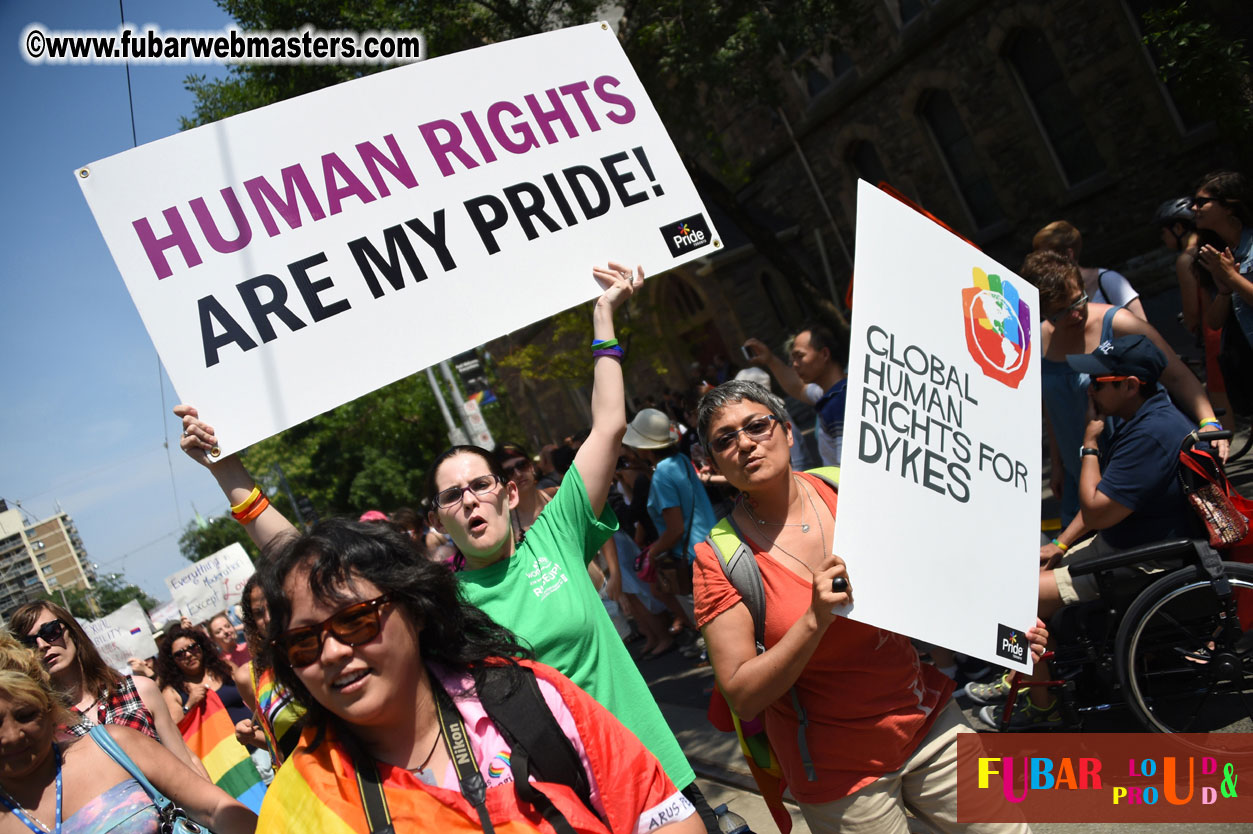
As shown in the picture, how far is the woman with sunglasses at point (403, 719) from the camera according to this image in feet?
5.62

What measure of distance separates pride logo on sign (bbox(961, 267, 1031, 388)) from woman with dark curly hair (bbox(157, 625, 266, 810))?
3.95 metres

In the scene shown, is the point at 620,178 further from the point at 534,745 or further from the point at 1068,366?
the point at 1068,366

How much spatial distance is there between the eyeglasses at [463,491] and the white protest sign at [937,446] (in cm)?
116

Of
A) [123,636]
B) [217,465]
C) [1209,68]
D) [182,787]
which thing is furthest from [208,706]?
[1209,68]

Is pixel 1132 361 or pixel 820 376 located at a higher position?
pixel 820 376

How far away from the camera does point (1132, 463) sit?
11.9 ft

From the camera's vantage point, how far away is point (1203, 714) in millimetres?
3779

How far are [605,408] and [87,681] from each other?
8.82 ft

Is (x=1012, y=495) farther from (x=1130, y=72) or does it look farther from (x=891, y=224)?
(x=1130, y=72)

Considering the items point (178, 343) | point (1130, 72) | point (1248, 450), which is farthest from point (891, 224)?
point (1130, 72)

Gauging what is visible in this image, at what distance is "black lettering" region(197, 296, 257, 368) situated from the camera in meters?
2.70

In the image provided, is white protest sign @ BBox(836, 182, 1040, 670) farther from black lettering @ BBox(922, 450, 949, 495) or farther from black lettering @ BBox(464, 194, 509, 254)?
black lettering @ BBox(464, 194, 509, 254)

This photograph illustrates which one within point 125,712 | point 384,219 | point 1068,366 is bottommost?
point 1068,366

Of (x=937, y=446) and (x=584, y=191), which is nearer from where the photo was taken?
(x=937, y=446)
